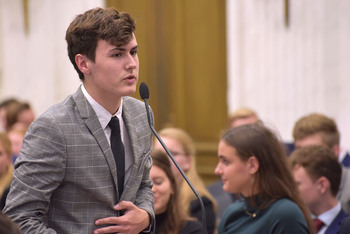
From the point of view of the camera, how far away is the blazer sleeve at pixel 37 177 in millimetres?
1666

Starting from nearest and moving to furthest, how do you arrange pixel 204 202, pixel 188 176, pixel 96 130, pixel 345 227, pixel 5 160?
1. pixel 96 130
2. pixel 345 227
3. pixel 204 202
4. pixel 188 176
5. pixel 5 160

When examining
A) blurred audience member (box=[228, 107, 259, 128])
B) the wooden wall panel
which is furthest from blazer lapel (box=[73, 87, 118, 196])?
the wooden wall panel

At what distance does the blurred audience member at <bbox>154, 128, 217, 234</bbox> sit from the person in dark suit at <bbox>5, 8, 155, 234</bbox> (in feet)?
5.51

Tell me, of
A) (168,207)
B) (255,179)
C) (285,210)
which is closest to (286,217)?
(285,210)

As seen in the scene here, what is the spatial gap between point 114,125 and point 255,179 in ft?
3.52

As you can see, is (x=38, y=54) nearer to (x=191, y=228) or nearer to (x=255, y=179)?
(x=191, y=228)

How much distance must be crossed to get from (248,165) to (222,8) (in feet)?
12.0

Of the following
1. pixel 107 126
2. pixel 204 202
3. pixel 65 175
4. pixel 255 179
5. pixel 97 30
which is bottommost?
pixel 204 202

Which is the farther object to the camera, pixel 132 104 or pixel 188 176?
pixel 188 176

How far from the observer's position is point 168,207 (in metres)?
3.04

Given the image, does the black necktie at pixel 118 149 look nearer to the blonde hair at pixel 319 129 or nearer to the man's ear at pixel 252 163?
the man's ear at pixel 252 163

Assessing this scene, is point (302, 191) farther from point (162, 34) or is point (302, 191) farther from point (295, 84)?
point (162, 34)

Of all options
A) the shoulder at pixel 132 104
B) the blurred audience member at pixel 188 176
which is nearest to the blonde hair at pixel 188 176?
the blurred audience member at pixel 188 176

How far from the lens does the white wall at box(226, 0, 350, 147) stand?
15.6 feet
